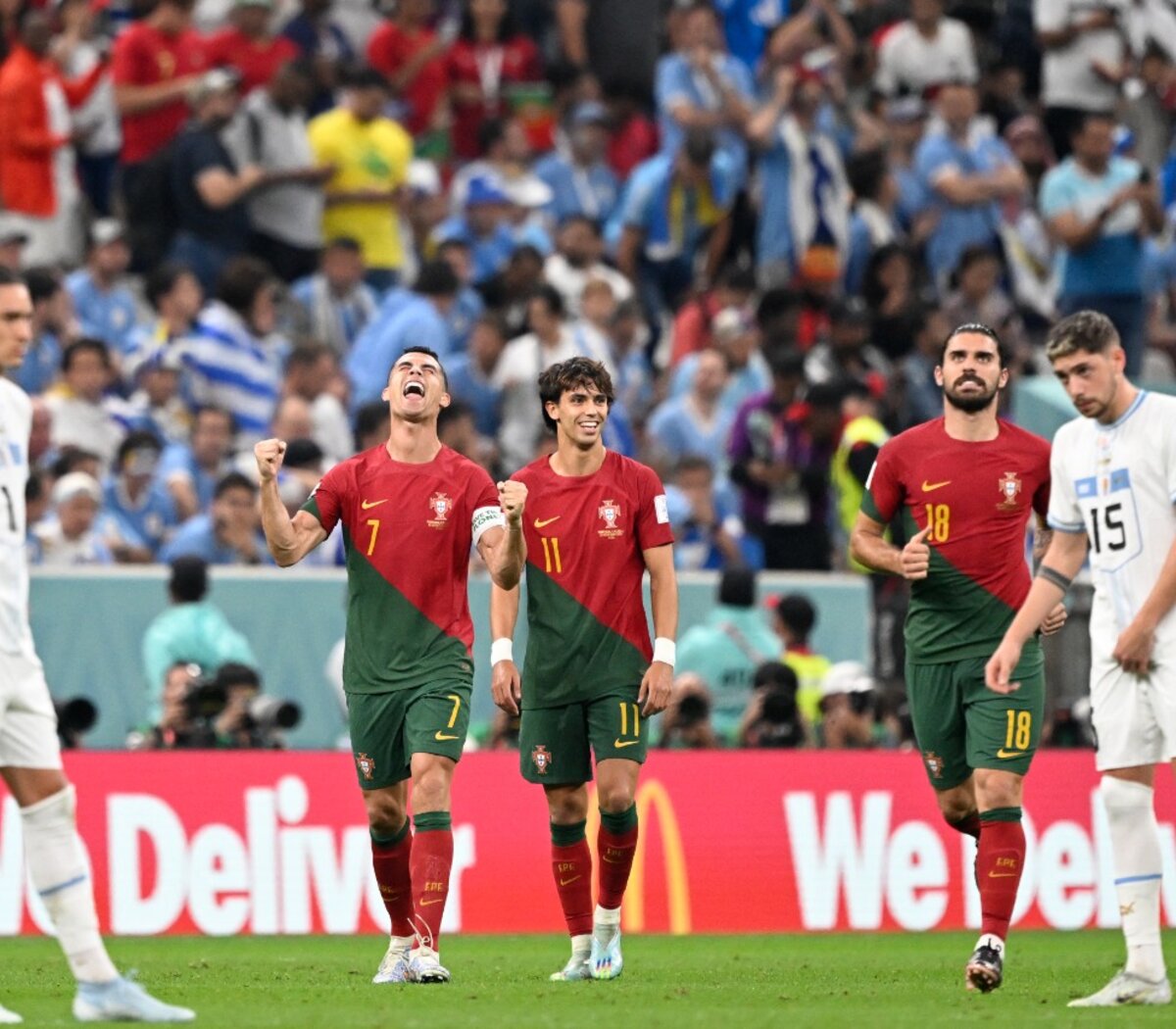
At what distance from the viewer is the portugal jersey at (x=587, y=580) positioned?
38.7ft

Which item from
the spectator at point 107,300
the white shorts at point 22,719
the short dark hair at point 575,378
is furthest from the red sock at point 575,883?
the spectator at point 107,300

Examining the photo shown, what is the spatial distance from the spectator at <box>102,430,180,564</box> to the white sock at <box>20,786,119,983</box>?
9582mm

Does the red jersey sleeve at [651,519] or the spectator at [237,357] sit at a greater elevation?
the spectator at [237,357]

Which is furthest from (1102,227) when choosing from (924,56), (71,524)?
(71,524)

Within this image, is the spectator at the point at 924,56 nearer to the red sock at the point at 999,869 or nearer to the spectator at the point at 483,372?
the spectator at the point at 483,372

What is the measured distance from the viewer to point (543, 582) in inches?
470

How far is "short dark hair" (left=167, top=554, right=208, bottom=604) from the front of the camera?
646 inches

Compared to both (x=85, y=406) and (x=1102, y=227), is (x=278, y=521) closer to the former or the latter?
(x=85, y=406)

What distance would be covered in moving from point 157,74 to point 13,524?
13.3 metres

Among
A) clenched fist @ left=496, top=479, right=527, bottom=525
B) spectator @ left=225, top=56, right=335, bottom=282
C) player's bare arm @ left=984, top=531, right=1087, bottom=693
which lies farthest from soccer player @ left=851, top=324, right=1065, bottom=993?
spectator @ left=225, top=56, right=335, bottom=282

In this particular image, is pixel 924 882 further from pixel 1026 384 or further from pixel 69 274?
pixel 69 274

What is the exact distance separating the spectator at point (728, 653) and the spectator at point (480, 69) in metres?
8.64

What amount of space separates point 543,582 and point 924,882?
5.07 meters

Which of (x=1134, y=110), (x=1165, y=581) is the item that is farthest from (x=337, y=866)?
(x=1134, y=110)
